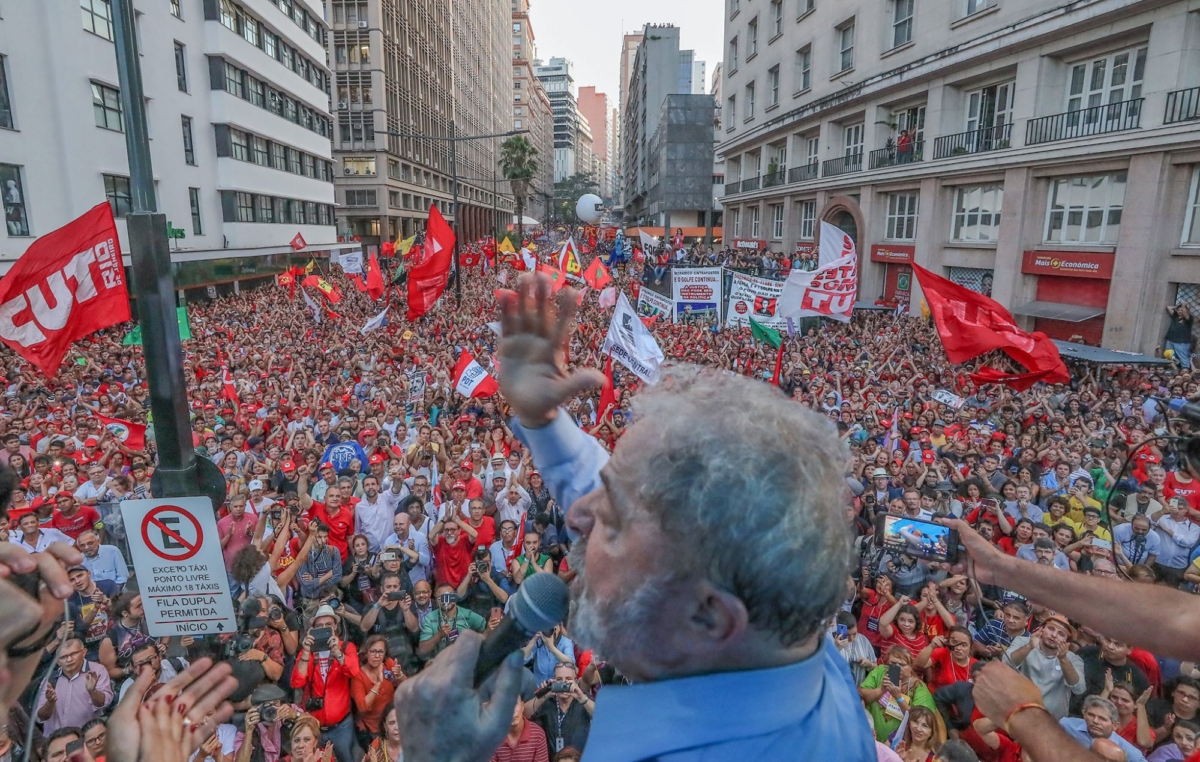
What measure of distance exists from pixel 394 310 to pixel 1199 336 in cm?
2004

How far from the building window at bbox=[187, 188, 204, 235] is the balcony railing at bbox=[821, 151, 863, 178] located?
985 inches

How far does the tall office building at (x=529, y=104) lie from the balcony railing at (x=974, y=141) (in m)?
102

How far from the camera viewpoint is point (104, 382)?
12.5 metres

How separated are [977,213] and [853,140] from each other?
8.44m

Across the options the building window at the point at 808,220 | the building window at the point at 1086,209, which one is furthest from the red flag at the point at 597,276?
the building window at the point at 808,220

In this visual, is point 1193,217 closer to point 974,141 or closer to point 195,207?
point 974,141

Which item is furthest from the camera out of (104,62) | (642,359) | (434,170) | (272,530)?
(434,170)

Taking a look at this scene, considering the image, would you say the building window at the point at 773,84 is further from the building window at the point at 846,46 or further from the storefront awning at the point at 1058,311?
the storefront awning at the point at 1058,311

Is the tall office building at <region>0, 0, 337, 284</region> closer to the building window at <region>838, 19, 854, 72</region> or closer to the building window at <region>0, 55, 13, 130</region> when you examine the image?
the building window at <region>0, 55, 13, 130</region>

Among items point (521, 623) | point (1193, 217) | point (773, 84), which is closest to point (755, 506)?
point (521, 623)

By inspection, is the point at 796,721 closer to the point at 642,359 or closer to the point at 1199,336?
the point at 642,359

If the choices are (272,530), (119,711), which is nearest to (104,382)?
(272,530)

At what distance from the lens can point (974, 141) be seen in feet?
71.3

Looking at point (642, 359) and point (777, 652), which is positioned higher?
point (777, 652)
